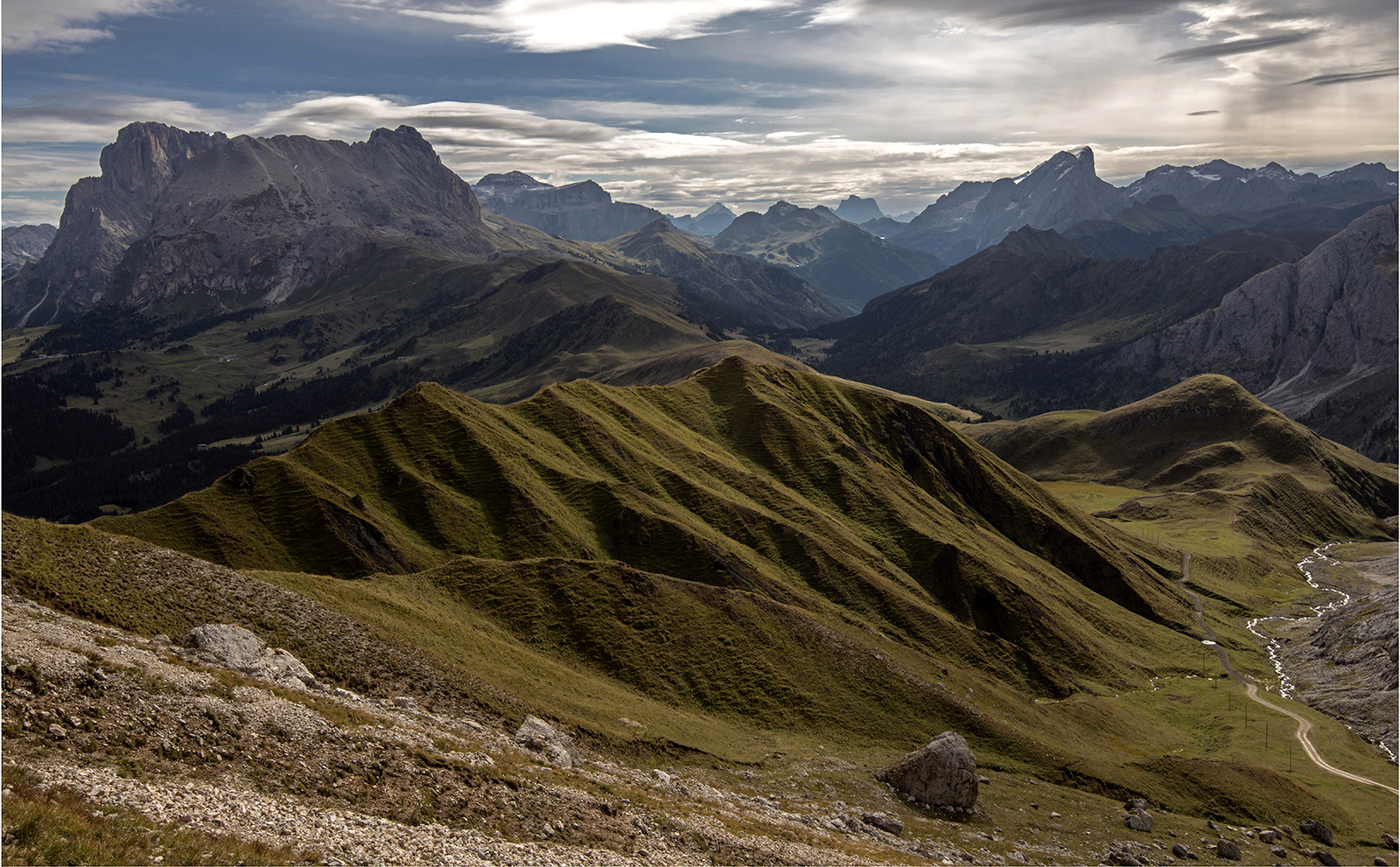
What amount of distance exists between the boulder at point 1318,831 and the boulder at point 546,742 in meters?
94.9

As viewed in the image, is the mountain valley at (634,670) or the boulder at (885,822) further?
the boulder at (885,822)

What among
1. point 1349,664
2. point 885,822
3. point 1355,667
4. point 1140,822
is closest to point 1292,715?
point 1355,667

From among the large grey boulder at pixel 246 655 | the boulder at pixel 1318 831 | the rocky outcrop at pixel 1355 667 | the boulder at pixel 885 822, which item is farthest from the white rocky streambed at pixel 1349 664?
the large grey boulder at pixel 246 655

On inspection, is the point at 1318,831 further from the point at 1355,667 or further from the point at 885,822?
the point at 1355,667

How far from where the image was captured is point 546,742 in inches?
2324

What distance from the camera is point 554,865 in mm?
38719

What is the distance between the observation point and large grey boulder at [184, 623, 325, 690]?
50.3 meters

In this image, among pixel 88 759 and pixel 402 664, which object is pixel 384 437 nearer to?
pixel 402 664

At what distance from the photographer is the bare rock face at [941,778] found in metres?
76.5

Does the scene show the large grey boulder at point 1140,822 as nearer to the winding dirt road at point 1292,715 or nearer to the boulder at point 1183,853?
the boulder at point 1183,853

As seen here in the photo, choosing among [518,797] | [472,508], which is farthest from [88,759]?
[472,508]

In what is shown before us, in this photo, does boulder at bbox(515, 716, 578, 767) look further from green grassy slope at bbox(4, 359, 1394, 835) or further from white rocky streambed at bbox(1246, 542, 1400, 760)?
white rocky streambed at bbox(1246, 542, 1400, 760)

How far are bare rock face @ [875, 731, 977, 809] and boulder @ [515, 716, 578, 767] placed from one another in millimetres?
36320

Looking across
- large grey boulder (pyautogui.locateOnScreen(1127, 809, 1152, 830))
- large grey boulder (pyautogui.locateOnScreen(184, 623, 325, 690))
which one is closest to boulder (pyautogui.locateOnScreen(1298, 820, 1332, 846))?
large grey boulder (pyautogui.locateOnScreen(1127, 809, 1152, 830))
